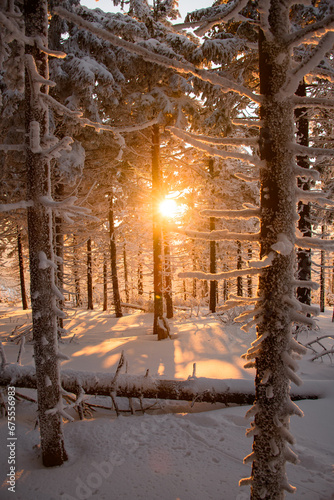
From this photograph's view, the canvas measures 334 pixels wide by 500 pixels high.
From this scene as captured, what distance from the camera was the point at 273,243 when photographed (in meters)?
1.65

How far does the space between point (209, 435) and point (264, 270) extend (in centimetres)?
280

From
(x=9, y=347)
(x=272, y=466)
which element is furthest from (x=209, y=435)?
(x=9, y=347)

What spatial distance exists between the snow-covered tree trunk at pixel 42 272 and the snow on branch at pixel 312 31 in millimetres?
2529

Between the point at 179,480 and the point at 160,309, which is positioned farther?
the point at 160,309

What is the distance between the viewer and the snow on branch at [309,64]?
1302 mm

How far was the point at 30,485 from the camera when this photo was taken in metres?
2.77

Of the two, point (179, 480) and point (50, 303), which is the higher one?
point (50, 303)

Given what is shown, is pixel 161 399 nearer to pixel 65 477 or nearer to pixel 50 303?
pixel 65 477

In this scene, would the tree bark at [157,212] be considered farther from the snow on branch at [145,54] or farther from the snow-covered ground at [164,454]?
the snow on branch at [145,54]

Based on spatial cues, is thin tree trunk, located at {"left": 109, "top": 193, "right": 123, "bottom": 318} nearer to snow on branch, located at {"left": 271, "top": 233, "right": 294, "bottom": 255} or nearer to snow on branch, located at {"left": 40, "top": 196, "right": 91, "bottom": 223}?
snow on branch, located at {"left": 40, "top": 196, "right": 91, "bottom": 223}

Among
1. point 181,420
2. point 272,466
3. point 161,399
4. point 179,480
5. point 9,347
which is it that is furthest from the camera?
point 9,347

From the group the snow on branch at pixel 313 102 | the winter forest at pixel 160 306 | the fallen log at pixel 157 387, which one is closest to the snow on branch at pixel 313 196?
the winter forest at pixel 160 306

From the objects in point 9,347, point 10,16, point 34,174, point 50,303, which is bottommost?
point 9,347

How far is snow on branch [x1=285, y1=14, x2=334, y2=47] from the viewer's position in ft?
4.35
